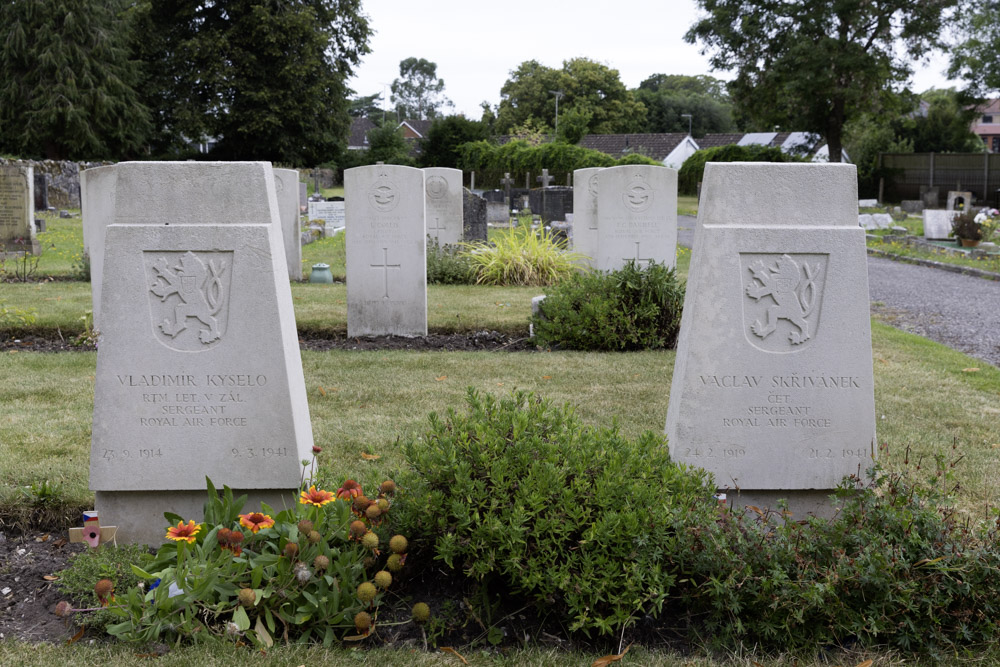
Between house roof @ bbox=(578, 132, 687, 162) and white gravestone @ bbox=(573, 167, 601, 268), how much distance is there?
1650 inches

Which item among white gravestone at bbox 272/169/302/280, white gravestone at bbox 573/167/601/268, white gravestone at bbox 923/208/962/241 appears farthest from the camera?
white gravestone at bbox 923/208/962/241

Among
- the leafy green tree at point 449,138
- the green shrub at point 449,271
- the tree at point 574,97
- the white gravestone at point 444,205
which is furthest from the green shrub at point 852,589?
the tree at point 574,97

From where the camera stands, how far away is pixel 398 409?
580cm

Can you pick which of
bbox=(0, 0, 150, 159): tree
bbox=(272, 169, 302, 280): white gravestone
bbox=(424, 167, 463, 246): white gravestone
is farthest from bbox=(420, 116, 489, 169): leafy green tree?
bbox=(272, 169, 302, 280): white gravestone

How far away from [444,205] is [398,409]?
9473 mm

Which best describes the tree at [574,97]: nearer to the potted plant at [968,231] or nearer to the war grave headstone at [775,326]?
the potted plant at [968,231]

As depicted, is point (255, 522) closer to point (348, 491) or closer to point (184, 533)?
point (184, 533)

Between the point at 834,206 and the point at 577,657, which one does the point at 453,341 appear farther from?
the point at 577,657

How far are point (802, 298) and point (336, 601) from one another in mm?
2422

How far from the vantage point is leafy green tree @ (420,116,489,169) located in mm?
49594

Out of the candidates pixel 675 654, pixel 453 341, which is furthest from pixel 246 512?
pixel 453 341

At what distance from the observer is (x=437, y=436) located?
340 centimetres

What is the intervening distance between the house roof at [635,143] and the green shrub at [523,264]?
42.4 metres

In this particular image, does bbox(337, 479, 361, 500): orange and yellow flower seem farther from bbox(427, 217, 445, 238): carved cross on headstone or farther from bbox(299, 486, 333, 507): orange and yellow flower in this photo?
bbox(427, 217, 445, 238): carved cross on headstone
